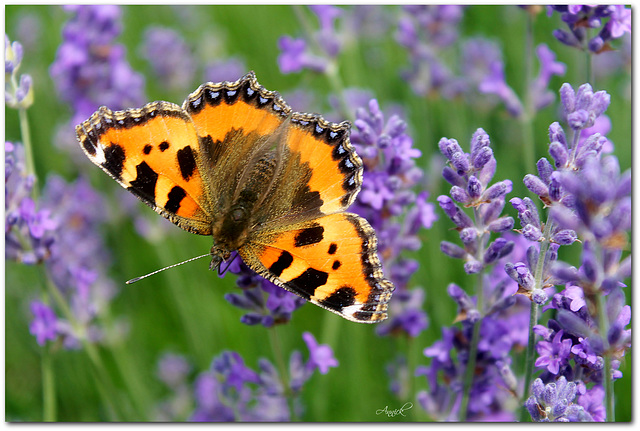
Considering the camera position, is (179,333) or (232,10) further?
(232,10)

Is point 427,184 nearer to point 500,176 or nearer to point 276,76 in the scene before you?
point 500,176

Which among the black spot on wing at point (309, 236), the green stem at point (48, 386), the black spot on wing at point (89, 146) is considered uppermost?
the black spot on wing at point (89, 146)

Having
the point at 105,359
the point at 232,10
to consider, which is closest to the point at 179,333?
the point at 105,359

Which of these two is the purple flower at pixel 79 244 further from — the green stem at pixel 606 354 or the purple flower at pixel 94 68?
the green stem at pixel 606 354

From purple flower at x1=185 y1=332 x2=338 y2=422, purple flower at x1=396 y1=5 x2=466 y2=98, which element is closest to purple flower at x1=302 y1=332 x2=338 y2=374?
purple flower at x1=185 y1=332 x2=338 y2=422

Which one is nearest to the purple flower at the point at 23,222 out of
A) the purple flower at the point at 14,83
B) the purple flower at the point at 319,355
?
the purple flower at the point at 14,83

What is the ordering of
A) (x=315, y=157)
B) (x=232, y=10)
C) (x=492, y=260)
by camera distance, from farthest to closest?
(x=232, y=10)
(x=315, y=157)
(x=492, y=260)

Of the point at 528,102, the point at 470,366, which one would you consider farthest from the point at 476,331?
the point at 528,102
